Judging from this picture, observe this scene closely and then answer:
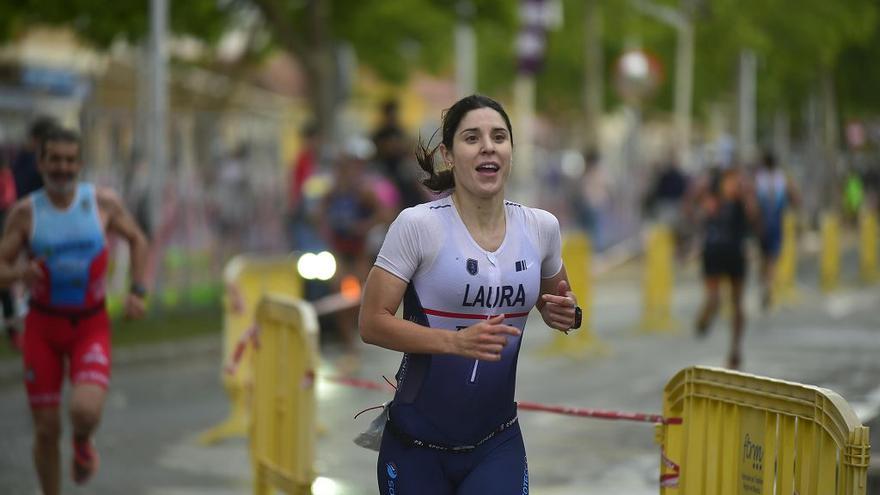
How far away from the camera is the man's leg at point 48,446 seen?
8164 mm

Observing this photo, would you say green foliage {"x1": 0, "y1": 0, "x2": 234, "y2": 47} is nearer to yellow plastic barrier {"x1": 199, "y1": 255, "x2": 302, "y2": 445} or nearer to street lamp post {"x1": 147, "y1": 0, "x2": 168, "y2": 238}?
street lamp post {"x1": 147, "y1": 0, "x2": 168, "y2": 238}

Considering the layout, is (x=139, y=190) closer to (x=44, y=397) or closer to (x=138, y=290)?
(x=138, y=290)

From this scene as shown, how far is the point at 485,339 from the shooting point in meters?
4.82

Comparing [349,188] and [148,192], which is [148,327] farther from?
[349,188]

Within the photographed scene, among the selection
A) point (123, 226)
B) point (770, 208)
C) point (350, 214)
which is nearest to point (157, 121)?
point (350, 214)

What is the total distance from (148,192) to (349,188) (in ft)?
15.1

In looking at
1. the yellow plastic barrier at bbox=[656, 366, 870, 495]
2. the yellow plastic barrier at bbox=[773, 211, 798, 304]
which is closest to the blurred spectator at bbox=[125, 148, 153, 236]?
the yellow plastic barrier at bbox=[773, 211, 798, 304]

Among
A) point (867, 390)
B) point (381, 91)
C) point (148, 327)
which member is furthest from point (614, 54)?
point (867, 390)

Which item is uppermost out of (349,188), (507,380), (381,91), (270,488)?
(381,91)

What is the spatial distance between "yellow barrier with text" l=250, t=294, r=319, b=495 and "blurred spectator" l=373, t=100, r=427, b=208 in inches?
392

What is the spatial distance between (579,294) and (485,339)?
450 inches

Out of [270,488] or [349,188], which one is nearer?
[270,488]

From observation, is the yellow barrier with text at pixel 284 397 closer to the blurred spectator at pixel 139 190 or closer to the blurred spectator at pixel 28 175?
the blurred spectator at pixel 28 175

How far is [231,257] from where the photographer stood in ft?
69.9
